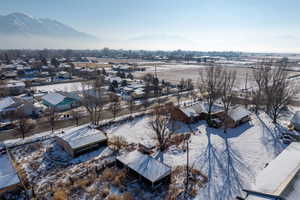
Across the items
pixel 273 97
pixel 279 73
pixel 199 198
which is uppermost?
pixel 279 73

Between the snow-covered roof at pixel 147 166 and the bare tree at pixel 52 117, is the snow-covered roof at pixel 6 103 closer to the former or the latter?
the bare tree at pixel 52 117

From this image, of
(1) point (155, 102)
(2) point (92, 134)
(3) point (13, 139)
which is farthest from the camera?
(1) point (155, 102)

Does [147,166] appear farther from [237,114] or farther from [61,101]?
[61,101]

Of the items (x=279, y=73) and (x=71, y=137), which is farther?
(x=279, y=73)

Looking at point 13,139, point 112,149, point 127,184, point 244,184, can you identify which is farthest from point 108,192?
point 13,139

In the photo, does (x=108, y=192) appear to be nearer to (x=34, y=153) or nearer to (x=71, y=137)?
(x=71, y=137)

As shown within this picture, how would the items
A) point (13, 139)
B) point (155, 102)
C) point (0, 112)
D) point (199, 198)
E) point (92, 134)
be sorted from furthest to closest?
point (155, 102), point (0, 112), point (13, 139), point (92, 134), point (199, 198)

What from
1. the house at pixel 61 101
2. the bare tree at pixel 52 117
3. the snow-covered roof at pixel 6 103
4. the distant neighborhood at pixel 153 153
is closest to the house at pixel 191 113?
the distant neighborhood at pixel 153 153
